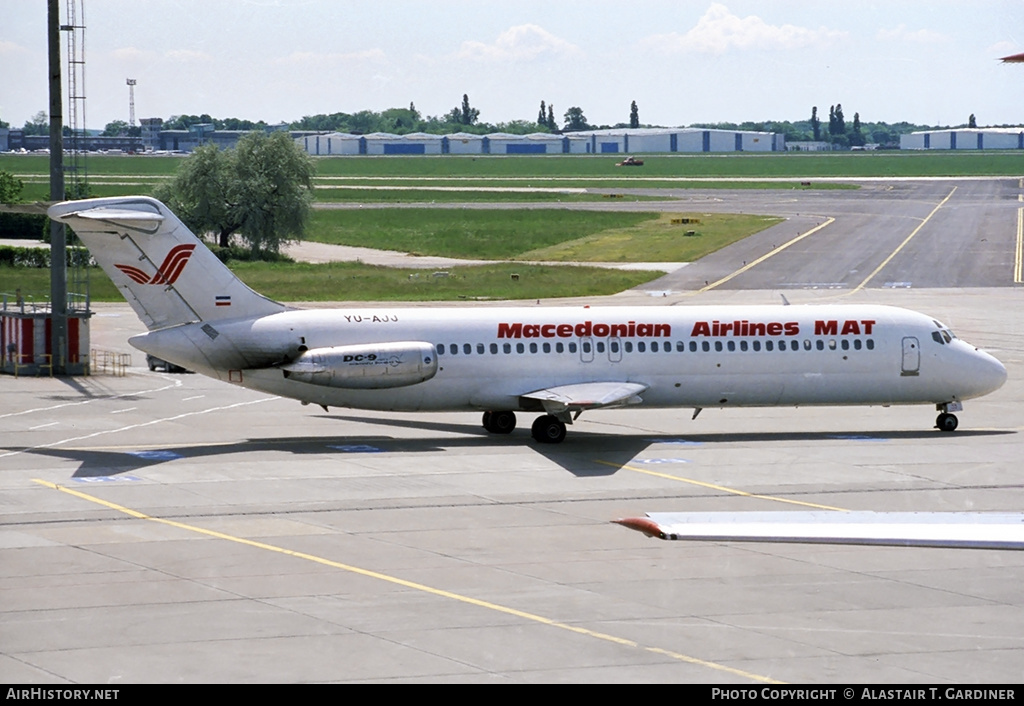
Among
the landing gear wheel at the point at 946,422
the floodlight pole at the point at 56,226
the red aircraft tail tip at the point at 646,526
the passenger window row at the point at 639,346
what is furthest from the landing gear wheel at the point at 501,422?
the red aircraft tail tip at the point at 646,526

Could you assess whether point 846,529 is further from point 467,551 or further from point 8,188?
point 8,188

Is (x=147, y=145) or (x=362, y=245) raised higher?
(x=147, y=145)

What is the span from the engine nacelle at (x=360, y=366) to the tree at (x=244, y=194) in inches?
2294

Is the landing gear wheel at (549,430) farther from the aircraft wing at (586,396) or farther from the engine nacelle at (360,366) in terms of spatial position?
the engine nacelle at (360,366)

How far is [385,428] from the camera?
125 ft

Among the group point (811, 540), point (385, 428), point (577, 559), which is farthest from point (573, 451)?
point (811, 540)

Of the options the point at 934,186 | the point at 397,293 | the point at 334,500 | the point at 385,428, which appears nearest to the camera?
the point at 334,500

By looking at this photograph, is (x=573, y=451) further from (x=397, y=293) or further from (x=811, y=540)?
(x=397, y=293)

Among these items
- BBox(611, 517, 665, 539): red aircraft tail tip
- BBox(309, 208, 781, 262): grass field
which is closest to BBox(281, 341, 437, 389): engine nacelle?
BBox(611, 517, 665, 539): red aircraft tail tip

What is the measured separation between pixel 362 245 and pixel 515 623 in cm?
8675

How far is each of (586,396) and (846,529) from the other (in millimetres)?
22763

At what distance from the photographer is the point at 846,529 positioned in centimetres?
1123

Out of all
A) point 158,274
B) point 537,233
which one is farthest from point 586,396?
point 537,233

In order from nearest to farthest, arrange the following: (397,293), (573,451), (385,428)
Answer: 1. (573,451)
2. (385,428)
3. (397,293)
